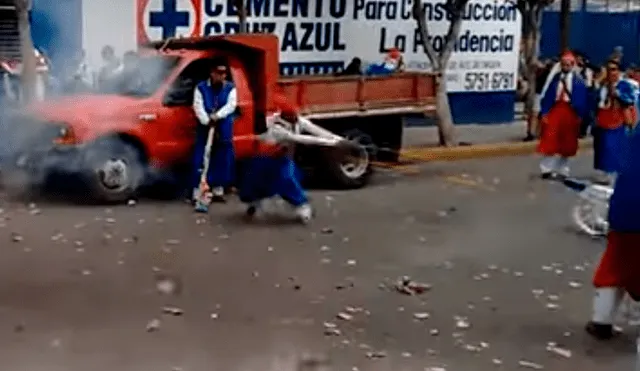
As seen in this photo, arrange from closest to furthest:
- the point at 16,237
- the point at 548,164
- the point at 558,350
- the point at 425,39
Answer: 1. the point at 558,350
2. the point at 16,237
3. the point at 548,164
4. the point at 425,39

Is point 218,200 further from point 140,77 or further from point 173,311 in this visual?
point 173,311

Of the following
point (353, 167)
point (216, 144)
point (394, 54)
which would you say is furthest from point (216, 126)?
point (394, 54)

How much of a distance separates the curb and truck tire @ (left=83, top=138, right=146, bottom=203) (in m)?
5.27

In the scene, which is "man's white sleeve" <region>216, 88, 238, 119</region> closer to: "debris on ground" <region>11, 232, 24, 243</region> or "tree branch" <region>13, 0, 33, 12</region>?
"debris on ground" <region>11, 232, 24, 243</region>

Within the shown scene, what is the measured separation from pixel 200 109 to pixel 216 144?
1.47 ft

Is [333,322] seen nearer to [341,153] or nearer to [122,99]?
[122,99]

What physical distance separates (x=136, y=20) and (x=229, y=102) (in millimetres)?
6001

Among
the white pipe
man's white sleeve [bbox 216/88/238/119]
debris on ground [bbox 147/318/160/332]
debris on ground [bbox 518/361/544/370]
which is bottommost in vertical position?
debris on ground [bbox 147/318/160/332]

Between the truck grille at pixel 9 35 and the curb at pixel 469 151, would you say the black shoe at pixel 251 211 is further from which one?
the truck grille at pixel 9 35

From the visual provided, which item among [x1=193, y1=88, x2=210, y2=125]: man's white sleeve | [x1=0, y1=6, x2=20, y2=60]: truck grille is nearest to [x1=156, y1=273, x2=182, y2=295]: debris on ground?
[x1=193, y1=88, x2=210, y2=125]: man's white sleeve

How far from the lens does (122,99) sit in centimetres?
1423

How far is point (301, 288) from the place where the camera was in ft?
33.4

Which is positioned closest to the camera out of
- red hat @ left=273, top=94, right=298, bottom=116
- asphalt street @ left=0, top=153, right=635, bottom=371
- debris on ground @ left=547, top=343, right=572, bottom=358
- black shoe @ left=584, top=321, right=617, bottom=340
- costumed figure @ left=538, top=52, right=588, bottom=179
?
asphalt street @ left=0, top=153, right=635, bottom=371

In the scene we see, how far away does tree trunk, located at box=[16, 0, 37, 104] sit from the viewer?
53.9 feet
